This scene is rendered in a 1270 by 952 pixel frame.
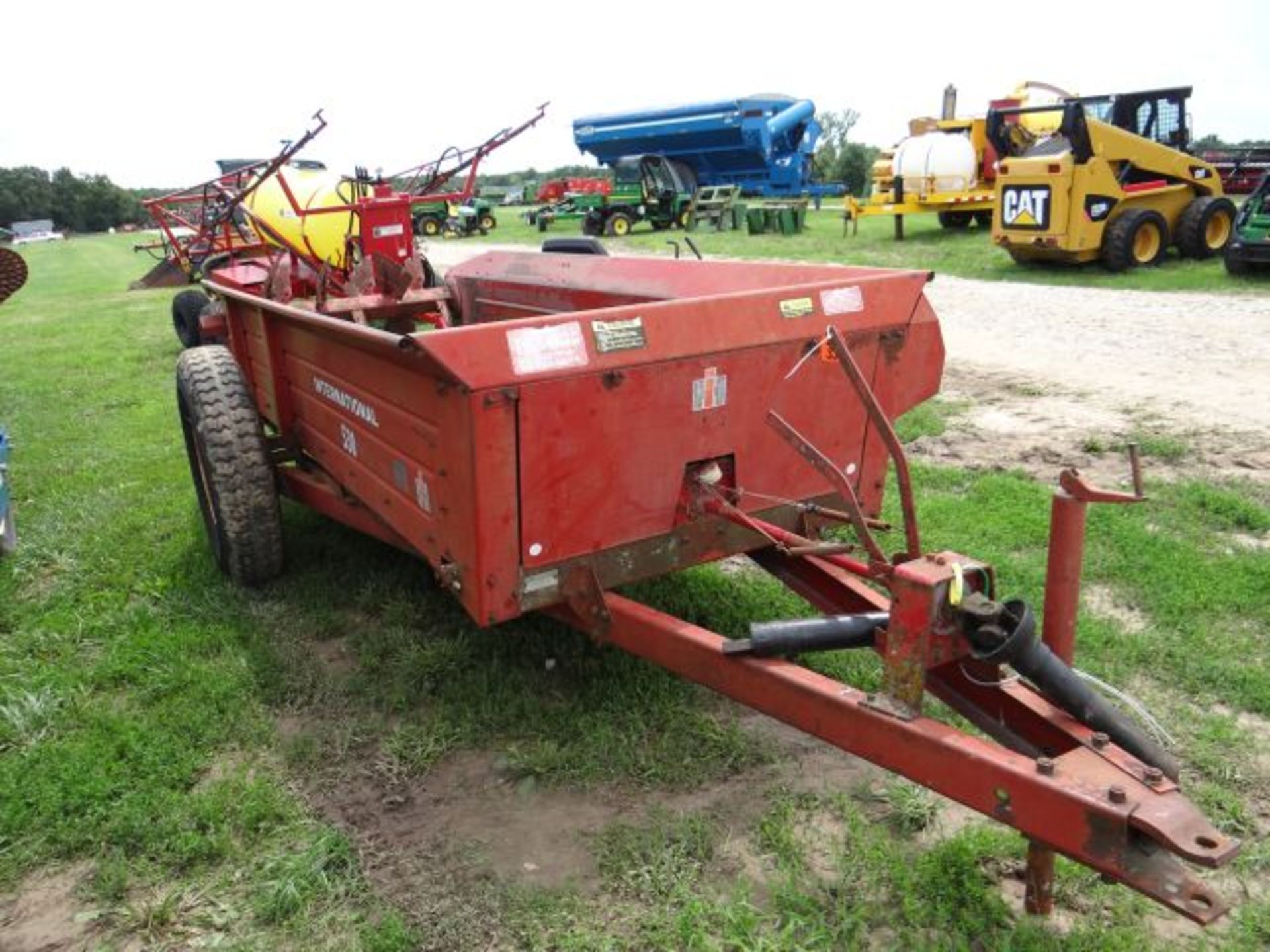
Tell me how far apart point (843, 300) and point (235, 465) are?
98.3 inches

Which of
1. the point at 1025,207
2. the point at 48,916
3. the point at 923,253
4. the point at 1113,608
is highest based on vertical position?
the point at 1025,207

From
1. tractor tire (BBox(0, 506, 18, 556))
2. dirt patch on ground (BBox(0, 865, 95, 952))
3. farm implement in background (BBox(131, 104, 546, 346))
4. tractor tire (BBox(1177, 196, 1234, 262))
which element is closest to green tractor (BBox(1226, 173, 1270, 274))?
tractor tire (BBox(1177, 196, 1234, 262))

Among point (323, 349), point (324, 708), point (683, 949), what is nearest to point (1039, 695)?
point (683, 949)

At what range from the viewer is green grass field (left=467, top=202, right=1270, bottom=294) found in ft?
38.8

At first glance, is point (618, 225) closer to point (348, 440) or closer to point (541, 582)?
point (348, 440)

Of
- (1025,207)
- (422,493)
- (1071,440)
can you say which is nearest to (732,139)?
(1025,207)

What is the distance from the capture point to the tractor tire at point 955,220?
19.9 meters

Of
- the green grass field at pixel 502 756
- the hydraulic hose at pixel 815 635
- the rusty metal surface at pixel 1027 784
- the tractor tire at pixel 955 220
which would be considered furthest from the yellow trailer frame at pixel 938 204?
the rusty metal surface at pixel 1027 784

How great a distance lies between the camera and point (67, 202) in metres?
64.7

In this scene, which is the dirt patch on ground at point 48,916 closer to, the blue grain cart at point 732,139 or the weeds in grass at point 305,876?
the weeds in grass at point 305,876

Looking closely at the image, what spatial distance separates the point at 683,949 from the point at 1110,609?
7.57 feet

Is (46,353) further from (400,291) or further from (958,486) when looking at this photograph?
(958,486)

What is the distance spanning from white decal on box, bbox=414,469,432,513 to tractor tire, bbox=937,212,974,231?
18.9 meters

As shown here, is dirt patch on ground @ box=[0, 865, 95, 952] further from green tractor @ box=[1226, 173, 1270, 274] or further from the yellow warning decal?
green tractor @ box=[1226, 173, 1270, 274]
